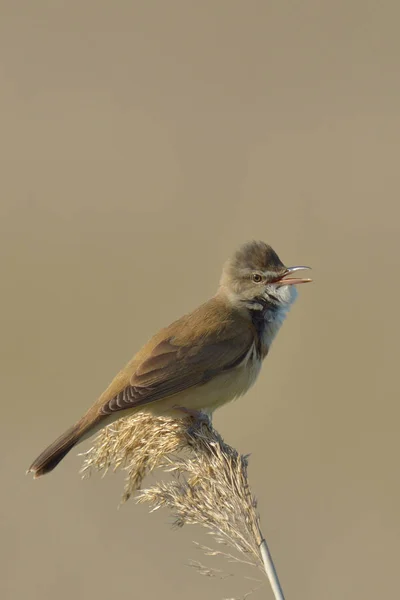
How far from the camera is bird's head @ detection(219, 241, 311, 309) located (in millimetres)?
5438

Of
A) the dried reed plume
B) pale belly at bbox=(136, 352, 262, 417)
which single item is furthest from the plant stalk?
pale belly at bbox=(136, 352, 262, 417)

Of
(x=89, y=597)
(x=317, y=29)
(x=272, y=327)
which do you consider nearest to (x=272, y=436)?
(x=89, y=597)

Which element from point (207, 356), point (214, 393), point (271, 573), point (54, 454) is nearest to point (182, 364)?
point (207, 356)

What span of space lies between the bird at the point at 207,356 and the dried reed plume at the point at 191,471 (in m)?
0.12

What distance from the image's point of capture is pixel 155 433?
13.9ft

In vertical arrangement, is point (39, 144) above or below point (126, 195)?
above

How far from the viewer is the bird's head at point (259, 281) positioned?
17.8ft

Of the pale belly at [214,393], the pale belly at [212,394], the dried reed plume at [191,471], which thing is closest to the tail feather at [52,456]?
the dried reed plume at [191,471]

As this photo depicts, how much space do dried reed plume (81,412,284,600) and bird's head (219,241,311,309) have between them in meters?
0.98

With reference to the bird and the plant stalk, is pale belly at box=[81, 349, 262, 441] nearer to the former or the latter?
the bird

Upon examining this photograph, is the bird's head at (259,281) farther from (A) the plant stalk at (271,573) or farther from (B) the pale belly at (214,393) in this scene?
(A) the plant stalk at (271,573)

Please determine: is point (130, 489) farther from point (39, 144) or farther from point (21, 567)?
point (39, 144)

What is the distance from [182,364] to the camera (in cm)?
488

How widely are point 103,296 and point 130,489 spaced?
6794 mm
